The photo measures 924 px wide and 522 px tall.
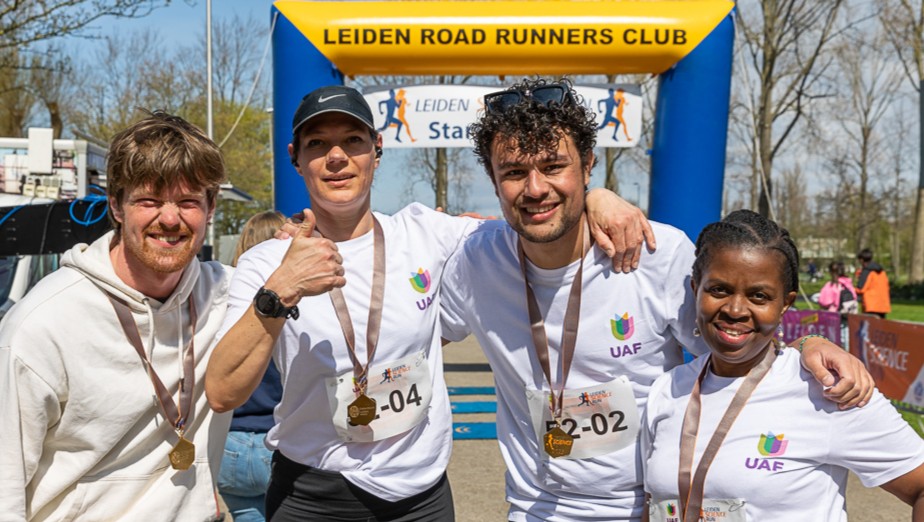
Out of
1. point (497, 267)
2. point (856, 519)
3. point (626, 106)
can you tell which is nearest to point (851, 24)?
point (626, 106)

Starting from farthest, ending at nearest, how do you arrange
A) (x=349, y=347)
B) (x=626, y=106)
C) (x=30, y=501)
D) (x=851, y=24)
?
1. (x=851, y=24)
2. (x=626, y=106)
3. (x=349, y=347)
4. (x=30, y=501)

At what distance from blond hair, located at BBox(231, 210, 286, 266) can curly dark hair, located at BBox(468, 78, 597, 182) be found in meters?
1.76

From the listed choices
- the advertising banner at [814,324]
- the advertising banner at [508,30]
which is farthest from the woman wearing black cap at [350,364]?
the advertising banner at [814,324]

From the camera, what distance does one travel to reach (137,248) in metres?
2.05

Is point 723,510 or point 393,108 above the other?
Result: point 393,108

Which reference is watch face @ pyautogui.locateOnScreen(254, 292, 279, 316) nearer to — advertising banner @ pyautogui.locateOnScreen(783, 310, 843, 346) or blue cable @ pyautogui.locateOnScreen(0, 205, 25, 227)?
blue cable @ pyautogui.locateOnScreen(0, 205, 25, 227)

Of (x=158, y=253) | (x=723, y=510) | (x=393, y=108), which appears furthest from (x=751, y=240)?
(x=393, y=108)

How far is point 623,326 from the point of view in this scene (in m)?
2.23

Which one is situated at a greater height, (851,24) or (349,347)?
(851,24)

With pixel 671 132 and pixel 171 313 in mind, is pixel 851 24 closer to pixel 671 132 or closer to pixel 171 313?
pixel 671 132

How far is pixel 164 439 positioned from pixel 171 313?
357 mm

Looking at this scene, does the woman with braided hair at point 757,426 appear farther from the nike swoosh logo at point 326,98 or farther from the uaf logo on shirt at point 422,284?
the nike swoosh logo at point 326,98

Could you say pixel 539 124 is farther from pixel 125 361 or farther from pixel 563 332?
pixel 125 361

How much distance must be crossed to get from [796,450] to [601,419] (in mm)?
530
